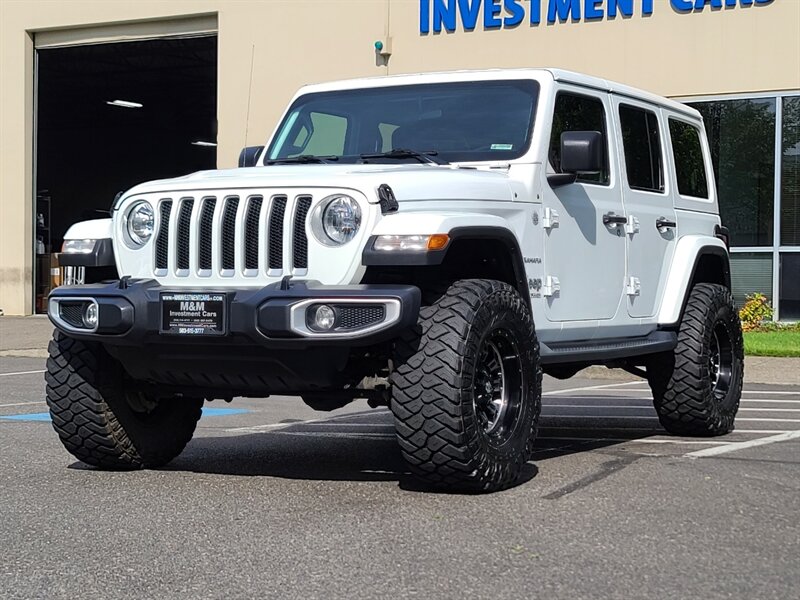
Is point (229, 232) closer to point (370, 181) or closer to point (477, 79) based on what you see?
point (370, 181)

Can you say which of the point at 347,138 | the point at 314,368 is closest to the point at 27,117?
the point at 347,138

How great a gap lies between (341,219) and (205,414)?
494cm

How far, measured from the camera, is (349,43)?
2177cm

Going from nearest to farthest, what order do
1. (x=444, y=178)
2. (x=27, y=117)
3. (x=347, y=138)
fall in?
(x=444, y=178) → (x=347, y=138) → (x=27, y=117)

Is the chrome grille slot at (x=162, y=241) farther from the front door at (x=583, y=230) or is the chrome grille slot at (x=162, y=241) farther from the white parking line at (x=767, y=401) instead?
the white parking line at (x=767, y=401)

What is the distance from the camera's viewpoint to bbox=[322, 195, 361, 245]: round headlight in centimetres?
602

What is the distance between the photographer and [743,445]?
8.20 meters

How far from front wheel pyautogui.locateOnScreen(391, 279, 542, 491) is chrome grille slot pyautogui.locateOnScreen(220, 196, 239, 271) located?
0.94 metres

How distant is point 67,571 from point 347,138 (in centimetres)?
361

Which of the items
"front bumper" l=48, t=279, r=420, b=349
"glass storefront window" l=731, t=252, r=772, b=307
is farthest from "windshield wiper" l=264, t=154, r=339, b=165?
"glass storefront window" l=731, t=252, r=772, b=307

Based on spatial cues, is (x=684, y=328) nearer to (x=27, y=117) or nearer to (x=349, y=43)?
(x=349, y=43)

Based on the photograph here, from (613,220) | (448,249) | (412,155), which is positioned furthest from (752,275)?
(448,249)

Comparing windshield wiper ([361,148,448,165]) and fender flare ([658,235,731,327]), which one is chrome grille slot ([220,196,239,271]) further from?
fender flare ([658,235,731,327])

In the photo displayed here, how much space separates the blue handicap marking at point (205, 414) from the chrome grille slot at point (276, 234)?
14.1 feet
